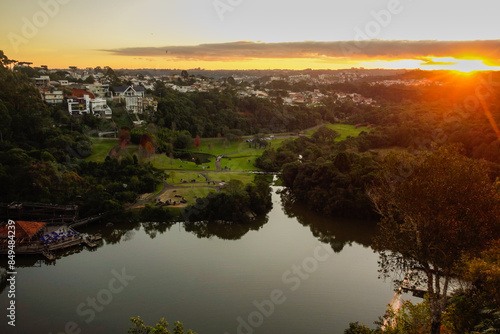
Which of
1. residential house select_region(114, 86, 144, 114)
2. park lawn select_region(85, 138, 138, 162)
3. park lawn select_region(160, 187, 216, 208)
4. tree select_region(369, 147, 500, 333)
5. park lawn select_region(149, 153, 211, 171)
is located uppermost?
tree select_region(369, 147, 500, 333)

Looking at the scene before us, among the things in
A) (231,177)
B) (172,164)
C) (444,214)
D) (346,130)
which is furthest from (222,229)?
(346,130)

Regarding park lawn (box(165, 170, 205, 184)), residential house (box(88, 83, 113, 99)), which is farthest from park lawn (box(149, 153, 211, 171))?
residential house (box(88, 83, 113, 99))

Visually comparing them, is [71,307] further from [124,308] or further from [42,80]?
[42,80]

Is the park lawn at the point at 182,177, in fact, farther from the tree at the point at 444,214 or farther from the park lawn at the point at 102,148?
the tree at the point at 444,214

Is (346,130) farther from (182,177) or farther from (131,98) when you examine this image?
(182,177)

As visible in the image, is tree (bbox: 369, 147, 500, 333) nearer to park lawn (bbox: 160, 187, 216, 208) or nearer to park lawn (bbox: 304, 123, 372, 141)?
park lawn (bbox: 160, 187, 216, 208)

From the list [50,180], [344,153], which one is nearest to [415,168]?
[344,153]
